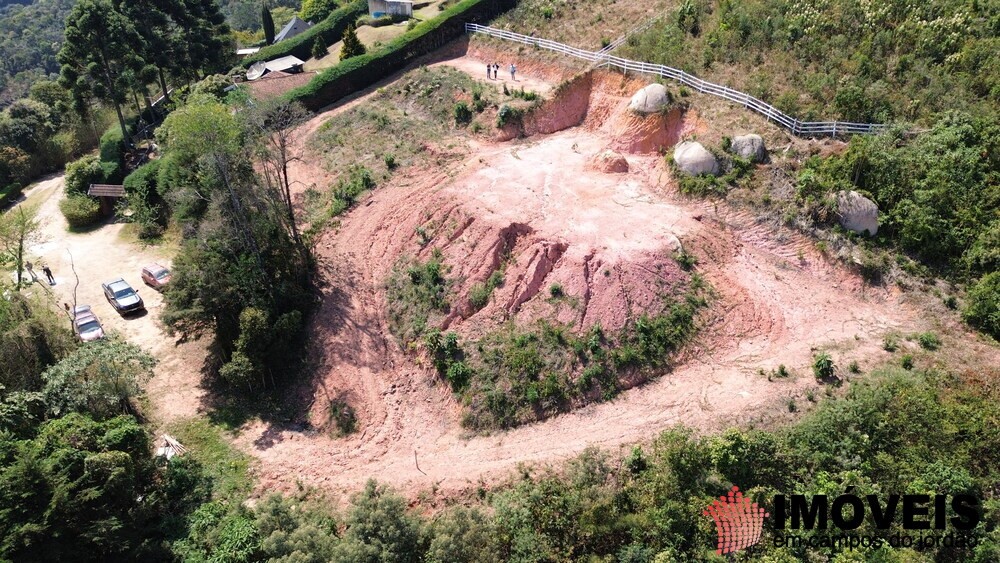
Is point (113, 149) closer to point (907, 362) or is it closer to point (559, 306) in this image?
point (559, 306)

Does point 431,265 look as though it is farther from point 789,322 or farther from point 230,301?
point 789,322

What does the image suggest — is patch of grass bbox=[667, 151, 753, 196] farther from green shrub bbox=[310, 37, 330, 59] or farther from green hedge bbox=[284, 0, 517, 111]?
green shrub bbox=[310, 37, 330, 59]

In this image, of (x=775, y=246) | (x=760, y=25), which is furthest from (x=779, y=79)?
(x=775, y=246)

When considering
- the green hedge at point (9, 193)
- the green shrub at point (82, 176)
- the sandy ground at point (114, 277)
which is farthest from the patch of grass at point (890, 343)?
the green hedge at point (9, 193)

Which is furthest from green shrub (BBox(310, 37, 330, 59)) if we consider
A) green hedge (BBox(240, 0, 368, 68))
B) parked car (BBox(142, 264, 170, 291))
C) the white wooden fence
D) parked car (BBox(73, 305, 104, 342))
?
parked car (BBox(73, 305, 104, 342))

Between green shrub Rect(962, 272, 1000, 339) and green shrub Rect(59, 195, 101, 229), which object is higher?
green shrub Rect(962, 272, 1000, 339)

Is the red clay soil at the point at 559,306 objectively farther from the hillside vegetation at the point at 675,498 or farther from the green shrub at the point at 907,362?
the hillside vegetation at the point at 675,498

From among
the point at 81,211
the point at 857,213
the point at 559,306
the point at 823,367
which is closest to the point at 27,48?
the point at 81,211
